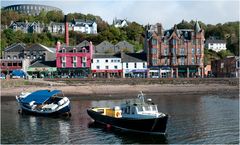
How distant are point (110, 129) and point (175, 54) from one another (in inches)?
2718

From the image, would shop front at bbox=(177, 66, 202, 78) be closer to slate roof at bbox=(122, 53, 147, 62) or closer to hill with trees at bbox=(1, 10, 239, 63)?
slate roof at bbox=(122, 53, 147, 62)

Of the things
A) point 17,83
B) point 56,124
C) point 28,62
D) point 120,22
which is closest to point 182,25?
point 120,22

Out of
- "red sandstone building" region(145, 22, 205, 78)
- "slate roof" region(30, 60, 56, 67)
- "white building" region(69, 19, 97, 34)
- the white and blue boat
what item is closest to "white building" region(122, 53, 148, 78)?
"red sandstone building" region(145, 22, 205, 78)

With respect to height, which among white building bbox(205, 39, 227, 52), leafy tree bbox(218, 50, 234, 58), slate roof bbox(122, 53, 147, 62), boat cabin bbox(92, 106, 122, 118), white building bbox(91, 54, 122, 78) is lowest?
boat cabin bbox(92, 106, 122, 118)

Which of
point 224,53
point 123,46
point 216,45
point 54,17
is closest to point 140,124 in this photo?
point 123,46

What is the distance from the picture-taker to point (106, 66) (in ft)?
343

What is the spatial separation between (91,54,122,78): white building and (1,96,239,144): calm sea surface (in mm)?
50543

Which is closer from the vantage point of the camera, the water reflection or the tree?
the water reflection

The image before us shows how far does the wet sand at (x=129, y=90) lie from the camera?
75375mm

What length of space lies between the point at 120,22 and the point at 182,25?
36.3m

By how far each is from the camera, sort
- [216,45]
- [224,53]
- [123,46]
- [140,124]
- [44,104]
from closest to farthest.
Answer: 1. [140,124]
2. [44,104]
3. [123,46]
4. [224,53]
5. [216,45]

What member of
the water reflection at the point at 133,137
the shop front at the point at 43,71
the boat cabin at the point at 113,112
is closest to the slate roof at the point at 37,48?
the shop front at the point at 43,71

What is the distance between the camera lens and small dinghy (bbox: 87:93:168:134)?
3662 cm

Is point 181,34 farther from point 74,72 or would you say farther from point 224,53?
point 224,53
